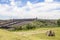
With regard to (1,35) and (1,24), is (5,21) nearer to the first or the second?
(1,24)

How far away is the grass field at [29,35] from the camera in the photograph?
821cm

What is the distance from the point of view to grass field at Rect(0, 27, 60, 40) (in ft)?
26.9

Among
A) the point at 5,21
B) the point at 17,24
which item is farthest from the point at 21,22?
the point at 5,21

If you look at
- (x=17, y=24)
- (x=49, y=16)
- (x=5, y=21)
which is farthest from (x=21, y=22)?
(x=49, y=16)

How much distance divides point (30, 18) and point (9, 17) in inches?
45.7

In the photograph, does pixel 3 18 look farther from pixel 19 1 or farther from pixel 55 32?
pixel 55 32

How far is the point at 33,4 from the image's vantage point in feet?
34.8

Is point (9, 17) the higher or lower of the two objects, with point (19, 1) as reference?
lower

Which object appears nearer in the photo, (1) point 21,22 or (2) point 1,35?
(2) point 1,35

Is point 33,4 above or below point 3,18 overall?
above

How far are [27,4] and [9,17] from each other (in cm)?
127

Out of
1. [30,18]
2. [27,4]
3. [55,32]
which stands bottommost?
[55,32]

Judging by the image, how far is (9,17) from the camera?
33.4 feet

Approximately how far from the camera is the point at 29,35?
9383 mm
